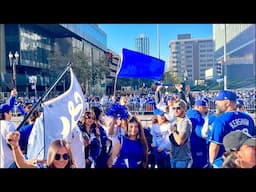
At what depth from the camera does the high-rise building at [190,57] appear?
446 cm

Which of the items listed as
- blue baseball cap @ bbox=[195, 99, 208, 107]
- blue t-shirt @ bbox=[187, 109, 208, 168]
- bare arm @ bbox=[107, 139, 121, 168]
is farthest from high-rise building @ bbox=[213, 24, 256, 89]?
bare arm @ bbox=[107, 139, 121, 168]

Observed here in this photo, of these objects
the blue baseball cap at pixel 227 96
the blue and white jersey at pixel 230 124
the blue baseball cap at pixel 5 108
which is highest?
the blue baseball cap at pixel 227 96

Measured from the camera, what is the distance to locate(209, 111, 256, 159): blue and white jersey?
419cm

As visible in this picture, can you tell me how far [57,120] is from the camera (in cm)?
423

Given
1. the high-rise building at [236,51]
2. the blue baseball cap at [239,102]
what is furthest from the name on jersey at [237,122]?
the high-rise building at [236,51]

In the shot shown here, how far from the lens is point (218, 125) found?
13.8ft

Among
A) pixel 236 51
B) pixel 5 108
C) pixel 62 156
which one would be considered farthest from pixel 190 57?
pixel 5 108

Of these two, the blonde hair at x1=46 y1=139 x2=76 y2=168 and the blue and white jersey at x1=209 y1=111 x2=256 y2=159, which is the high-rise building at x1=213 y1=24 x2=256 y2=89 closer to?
the blue and white jersey at x1=209 y1=111 x2=256 y2=159

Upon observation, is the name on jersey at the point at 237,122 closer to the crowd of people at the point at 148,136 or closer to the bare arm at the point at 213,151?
the crowd of people at the point at 148,136

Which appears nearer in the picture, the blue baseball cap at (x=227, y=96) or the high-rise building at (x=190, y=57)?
the blue baseball cap at (x=227, y=96)

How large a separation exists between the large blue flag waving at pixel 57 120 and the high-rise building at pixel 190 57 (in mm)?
1253

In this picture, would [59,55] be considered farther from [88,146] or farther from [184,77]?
[184,77]

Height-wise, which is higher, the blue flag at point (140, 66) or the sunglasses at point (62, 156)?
the blue flag at point (140, 66)
